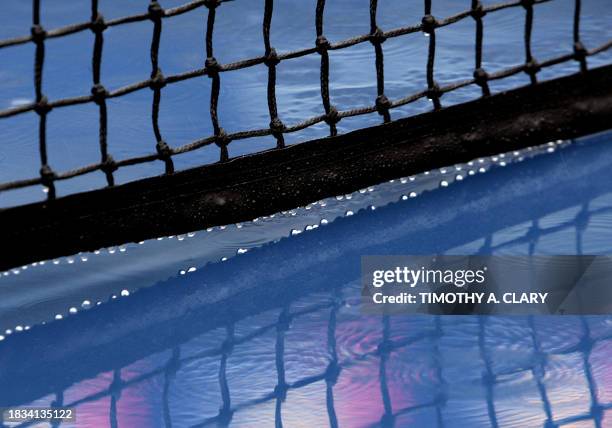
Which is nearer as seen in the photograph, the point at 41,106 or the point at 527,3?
the point at 41,106

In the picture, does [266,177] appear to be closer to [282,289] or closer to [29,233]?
[282,289]

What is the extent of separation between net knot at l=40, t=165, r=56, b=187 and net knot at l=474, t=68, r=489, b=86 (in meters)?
1.17

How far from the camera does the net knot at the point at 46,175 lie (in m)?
2.55

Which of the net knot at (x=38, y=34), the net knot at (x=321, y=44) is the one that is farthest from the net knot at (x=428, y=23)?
the net knot at (x=38, y=34)

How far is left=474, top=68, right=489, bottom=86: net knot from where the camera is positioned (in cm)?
305

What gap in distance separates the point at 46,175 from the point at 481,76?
3.92ft

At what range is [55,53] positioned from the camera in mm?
4156

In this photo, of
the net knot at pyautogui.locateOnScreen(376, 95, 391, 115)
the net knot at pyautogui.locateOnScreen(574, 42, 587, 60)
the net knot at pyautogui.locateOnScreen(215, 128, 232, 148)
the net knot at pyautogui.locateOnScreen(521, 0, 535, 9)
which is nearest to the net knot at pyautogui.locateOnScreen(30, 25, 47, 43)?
the net knot at pyautogui.locateOnScreen(215, 128, 232, 148)

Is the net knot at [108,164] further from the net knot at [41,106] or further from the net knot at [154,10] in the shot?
the net knot at [154,10]

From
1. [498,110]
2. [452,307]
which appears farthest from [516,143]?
[452,307]

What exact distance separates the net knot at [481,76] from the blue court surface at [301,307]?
0.23 m

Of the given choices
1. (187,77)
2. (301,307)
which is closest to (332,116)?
(187,77)

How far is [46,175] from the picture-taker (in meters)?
2.55

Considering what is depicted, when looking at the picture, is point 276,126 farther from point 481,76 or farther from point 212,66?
point 481,76
